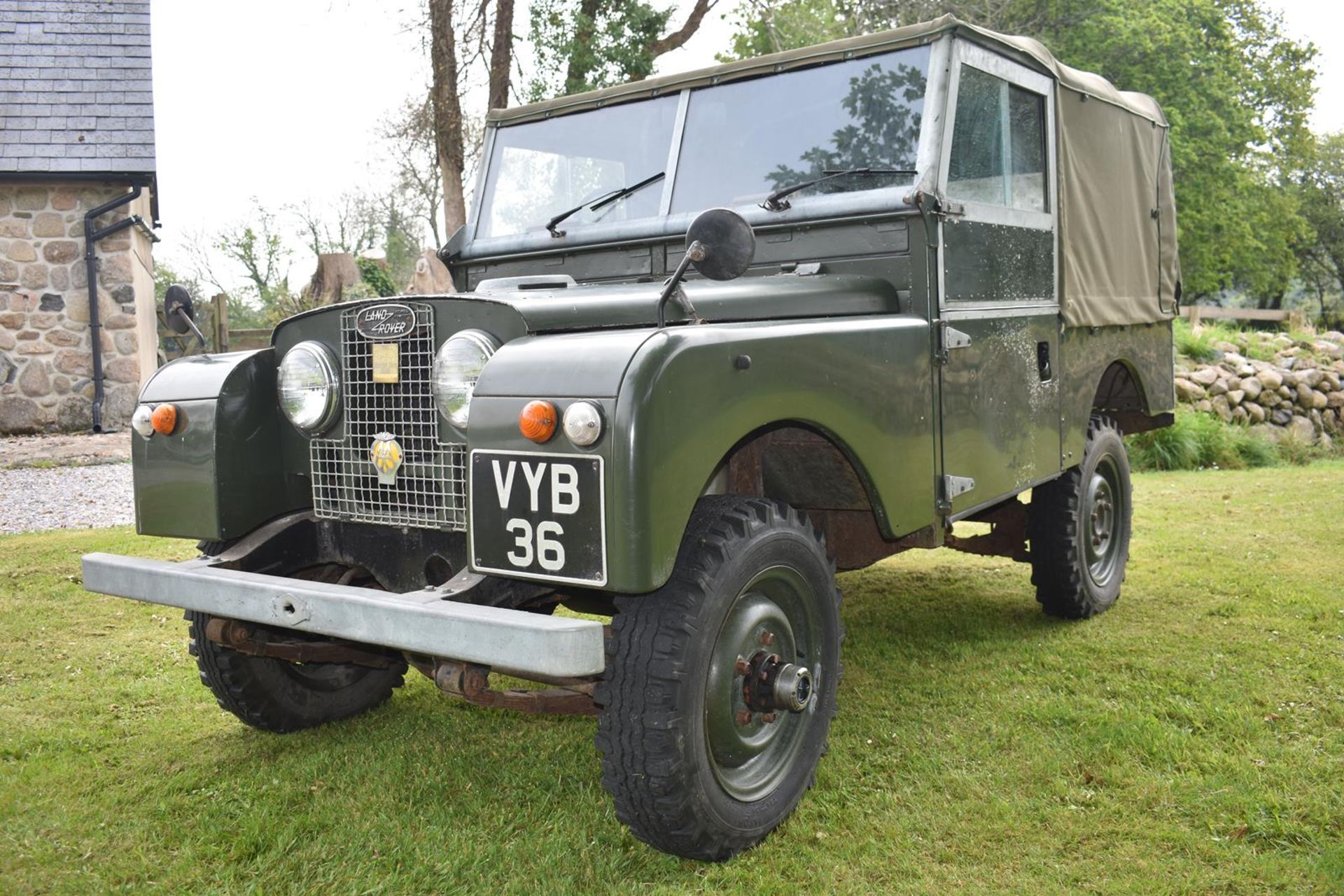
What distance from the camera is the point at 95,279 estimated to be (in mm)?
12789

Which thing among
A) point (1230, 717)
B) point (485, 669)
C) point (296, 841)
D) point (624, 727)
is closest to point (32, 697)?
point (296, 841)

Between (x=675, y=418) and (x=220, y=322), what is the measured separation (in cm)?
1193

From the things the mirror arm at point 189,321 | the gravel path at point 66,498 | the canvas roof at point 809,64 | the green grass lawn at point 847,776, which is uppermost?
the canvas roof at point 809,64

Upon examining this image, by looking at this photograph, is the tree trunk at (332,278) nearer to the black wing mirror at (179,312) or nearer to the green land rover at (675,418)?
the green land rover at (675,418)

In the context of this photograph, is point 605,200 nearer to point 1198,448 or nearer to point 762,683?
point 762,683

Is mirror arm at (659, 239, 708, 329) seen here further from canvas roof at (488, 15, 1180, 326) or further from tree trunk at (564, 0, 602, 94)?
tree trunk at (564, 0, 602, 94)

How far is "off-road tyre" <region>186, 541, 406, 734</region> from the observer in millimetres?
3609

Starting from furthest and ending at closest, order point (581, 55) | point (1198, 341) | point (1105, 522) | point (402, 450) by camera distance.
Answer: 1. point (1198, 341)
2. point (581, 55)
3. point (1105, 522)
4. point (402, 450)

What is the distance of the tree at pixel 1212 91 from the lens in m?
25.4

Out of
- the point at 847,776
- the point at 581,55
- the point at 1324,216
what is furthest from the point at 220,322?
the point at 1324,216

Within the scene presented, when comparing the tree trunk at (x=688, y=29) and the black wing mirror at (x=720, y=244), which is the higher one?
the tree trunk at (x=688, y=29)

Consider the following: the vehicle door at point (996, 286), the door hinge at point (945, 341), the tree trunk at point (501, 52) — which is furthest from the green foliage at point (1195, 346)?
the door hinge at point (945, 341)

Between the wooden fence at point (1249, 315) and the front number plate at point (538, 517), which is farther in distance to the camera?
the wooden fence at point (1249, 315)

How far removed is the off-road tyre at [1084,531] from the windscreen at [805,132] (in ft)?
6.53
